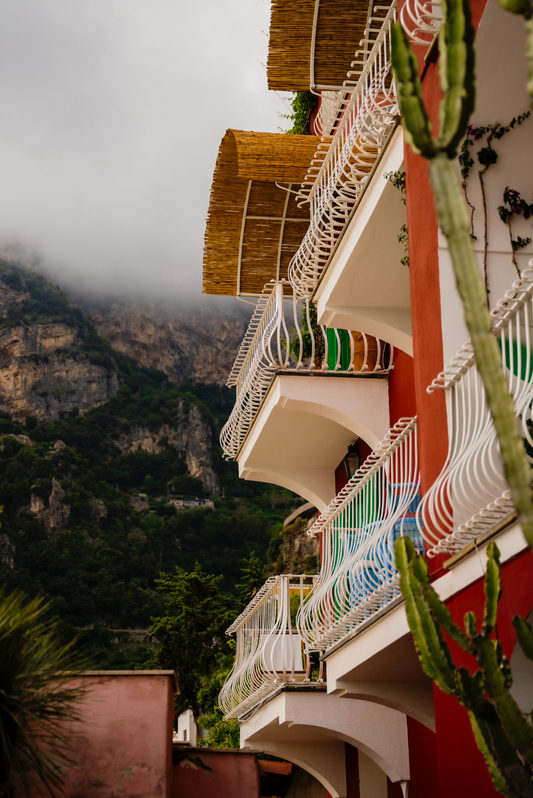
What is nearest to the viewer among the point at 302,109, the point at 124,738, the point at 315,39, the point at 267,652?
the point at 124,738

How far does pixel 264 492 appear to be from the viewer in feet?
273

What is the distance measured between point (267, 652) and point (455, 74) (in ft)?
27.9

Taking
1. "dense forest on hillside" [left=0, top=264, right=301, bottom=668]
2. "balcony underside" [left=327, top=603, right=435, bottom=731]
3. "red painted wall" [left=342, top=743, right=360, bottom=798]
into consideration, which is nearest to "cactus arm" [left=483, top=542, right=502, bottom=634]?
"balcony underside" [left=327, top=603, right=435, bottom=731]

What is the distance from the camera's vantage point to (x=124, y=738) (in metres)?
7.22

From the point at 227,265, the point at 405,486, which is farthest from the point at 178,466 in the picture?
the point at 405,486

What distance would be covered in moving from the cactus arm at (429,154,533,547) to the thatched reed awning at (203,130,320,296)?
336 inches

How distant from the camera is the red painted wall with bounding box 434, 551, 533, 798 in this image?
4.66 meters

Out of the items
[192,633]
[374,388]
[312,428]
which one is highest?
[192,633]

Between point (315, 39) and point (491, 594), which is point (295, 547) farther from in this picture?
point (491, 594)

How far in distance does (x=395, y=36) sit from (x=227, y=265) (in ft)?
33.6

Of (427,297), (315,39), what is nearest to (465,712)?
(427,297)

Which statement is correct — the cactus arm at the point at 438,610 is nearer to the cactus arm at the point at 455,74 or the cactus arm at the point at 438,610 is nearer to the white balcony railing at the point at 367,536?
the cactus arm at the point at 455,74

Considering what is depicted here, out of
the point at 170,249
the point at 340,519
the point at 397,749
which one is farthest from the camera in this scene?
the point at 170,249

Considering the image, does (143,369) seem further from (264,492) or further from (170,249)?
(170,249)
